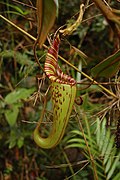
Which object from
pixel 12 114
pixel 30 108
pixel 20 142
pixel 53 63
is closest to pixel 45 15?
pixel 53 63

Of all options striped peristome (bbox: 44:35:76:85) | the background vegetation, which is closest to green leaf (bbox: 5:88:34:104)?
the background vegetation

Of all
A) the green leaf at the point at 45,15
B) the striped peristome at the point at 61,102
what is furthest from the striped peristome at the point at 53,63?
the green leaf at the point at 45,15

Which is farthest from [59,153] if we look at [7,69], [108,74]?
[108,74]

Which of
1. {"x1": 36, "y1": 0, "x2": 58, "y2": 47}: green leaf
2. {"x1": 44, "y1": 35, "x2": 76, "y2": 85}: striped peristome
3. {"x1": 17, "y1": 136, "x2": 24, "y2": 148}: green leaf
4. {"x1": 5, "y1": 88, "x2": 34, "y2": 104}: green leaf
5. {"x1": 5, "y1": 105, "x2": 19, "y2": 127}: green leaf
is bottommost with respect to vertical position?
{"x1": 17, "y1": 136, "x2": 24, "y2": 148}: green leaf

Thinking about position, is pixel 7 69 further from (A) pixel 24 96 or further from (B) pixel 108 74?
(B) pixel 108 74

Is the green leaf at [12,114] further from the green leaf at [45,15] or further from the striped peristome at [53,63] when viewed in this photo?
the green leaf at [45,15]

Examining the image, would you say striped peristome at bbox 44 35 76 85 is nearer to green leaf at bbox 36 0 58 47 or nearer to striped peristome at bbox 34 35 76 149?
striped peristome at bbox 34 35 76 149
